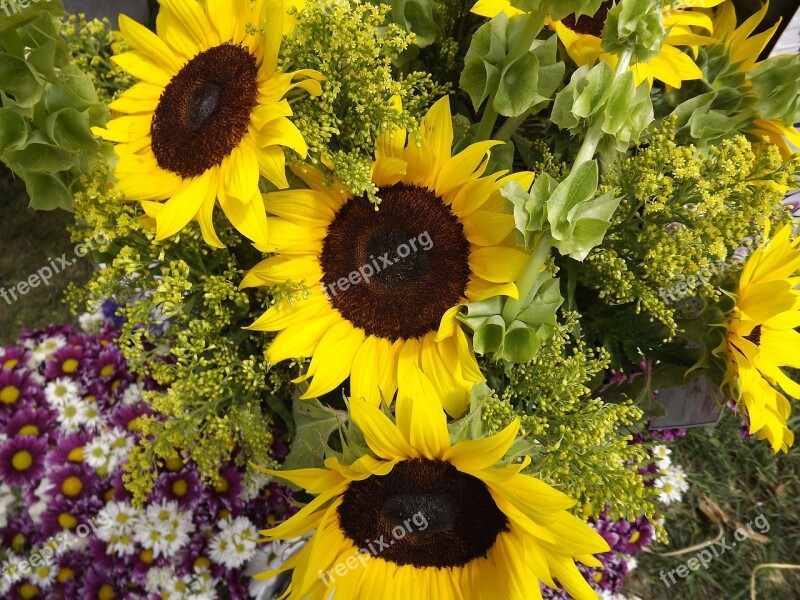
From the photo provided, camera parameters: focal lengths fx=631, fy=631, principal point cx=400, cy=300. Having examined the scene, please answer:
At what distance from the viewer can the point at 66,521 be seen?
96cm

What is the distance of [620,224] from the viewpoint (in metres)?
0.62

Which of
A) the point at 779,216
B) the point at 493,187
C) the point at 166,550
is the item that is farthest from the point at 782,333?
the point at 166,550

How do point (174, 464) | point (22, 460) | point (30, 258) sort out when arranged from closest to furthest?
point (174, 464), point (22, 460), point (30, 258)

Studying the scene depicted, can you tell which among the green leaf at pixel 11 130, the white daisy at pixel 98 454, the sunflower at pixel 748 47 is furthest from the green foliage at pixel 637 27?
the white daisy at pixel 98 454

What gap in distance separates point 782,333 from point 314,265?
0.48 meters

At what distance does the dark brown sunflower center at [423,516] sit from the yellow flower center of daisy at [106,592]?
0.54 metres

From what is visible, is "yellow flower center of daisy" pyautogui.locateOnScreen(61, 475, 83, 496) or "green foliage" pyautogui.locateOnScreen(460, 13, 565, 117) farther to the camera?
"yellow flower center of daisy" pyautogui.locateOnScreen(61, 475, 83, 496)

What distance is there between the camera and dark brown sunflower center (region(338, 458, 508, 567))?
59 cm

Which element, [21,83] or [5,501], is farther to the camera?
[5,501]

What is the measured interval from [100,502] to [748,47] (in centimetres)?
104

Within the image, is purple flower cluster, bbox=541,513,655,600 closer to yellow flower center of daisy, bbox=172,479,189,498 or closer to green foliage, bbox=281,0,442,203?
yellow flower center of daisy, bbox=172,479,189,498

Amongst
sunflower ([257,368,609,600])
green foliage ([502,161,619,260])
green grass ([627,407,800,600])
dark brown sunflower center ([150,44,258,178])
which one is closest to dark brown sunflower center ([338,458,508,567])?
sunflower ([257,368,609,600])

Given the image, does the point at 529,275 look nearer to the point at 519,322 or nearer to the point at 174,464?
the point at 519,322

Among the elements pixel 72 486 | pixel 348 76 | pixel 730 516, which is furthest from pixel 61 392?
pixel 730 516
